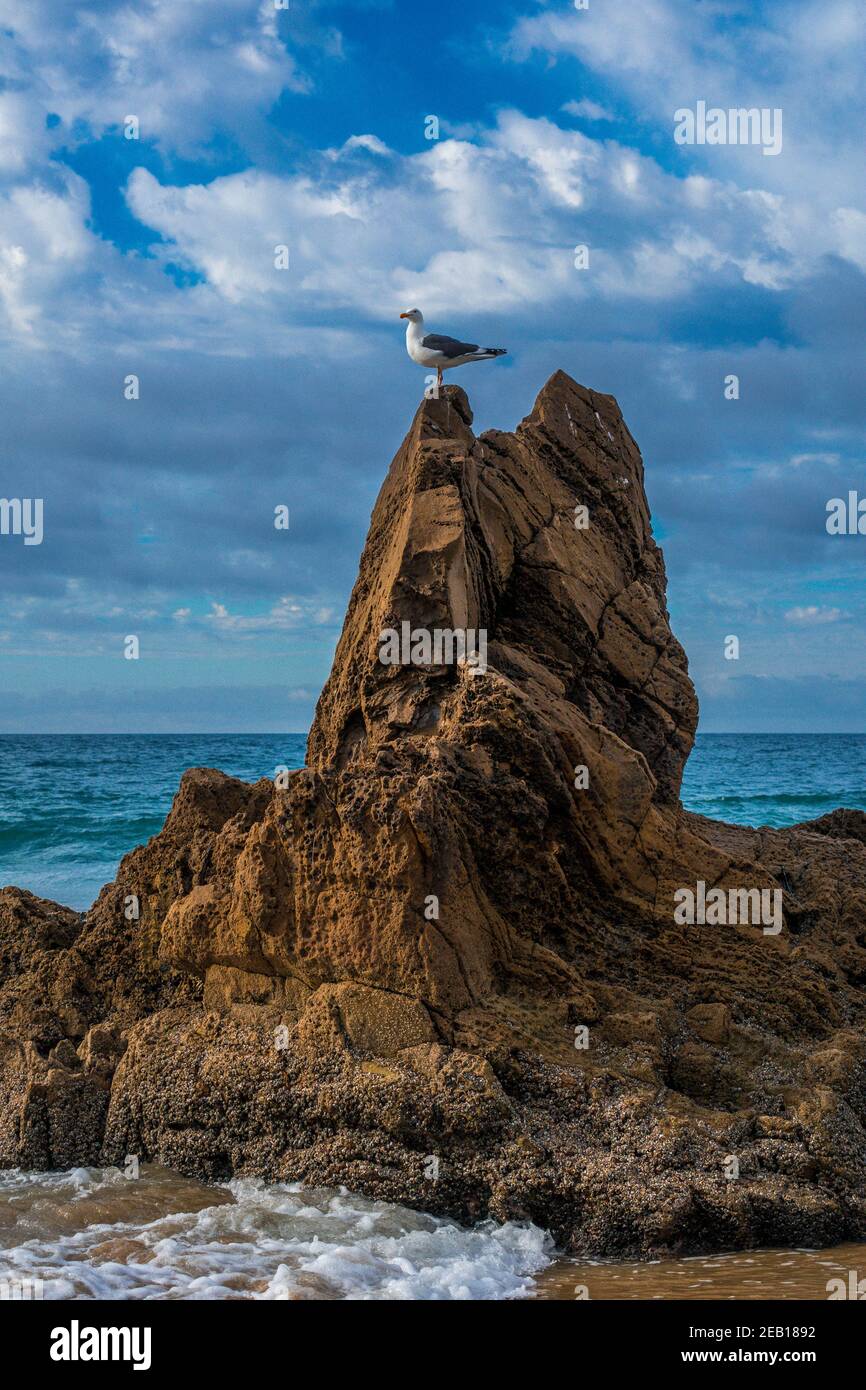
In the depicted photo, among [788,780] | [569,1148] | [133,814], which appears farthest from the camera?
[788,780]

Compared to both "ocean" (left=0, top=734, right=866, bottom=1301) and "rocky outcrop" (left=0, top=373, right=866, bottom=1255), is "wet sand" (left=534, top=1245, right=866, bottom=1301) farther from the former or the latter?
"rocky outcrop" (left=0, top=373, right=866, bottom=1255)

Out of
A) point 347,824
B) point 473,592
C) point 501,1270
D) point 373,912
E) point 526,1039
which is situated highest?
point 473,592

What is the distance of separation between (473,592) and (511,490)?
1029mm

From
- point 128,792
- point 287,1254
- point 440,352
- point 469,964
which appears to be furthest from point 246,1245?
point 128,792

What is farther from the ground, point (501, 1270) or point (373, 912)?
point (373, 912)

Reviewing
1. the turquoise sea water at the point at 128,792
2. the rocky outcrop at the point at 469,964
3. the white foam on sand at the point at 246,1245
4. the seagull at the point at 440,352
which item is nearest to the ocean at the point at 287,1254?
the white foam on sand at the point at 246,1245

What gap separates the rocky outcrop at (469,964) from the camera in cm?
562

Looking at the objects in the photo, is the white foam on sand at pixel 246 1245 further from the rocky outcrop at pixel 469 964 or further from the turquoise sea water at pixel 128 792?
the turquoise sea water at pixel 128 792

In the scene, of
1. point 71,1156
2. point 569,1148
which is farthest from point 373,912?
point 71,1156

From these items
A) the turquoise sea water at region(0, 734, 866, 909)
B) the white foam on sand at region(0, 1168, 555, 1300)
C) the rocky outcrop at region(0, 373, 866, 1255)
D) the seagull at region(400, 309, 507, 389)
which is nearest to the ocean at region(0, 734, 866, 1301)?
the white foam on sand at region(0, 1168, 555, 1300)

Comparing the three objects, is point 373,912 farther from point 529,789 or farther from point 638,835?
point 638,835

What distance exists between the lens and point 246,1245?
5312 millimetres

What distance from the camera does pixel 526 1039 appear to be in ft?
19.7
